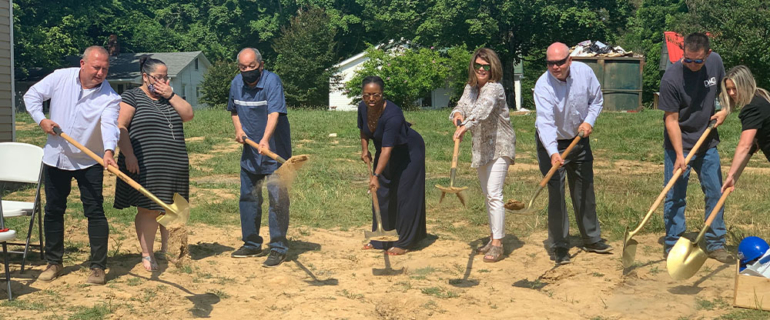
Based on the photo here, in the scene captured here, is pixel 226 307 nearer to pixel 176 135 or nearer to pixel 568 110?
pixel 176 135

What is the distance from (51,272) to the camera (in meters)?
6.34

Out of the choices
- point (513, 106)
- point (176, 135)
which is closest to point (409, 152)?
point (176, 135)

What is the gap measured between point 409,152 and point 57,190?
10.4ft

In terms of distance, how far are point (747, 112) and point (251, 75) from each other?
408cm

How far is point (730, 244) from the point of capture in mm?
7352

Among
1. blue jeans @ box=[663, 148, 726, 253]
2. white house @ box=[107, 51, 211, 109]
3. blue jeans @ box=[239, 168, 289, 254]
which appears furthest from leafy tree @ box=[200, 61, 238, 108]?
blue jeans @ box=[663, 148, 726, 253]

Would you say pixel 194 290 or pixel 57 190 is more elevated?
pixel 57 190

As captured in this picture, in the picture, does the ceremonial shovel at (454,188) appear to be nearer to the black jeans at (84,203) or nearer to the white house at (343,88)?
A: the black jeans at (84,203)

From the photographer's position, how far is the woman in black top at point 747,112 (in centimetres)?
581

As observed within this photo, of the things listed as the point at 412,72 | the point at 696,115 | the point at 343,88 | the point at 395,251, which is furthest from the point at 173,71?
the point at 696,115

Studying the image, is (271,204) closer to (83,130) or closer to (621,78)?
(83,130)

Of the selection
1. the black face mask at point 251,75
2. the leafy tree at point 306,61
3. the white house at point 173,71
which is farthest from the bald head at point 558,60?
the white house at point 173,71

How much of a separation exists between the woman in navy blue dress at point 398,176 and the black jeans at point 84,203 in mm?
2364

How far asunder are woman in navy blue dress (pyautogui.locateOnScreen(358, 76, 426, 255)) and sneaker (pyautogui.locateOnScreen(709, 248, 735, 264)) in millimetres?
2689
